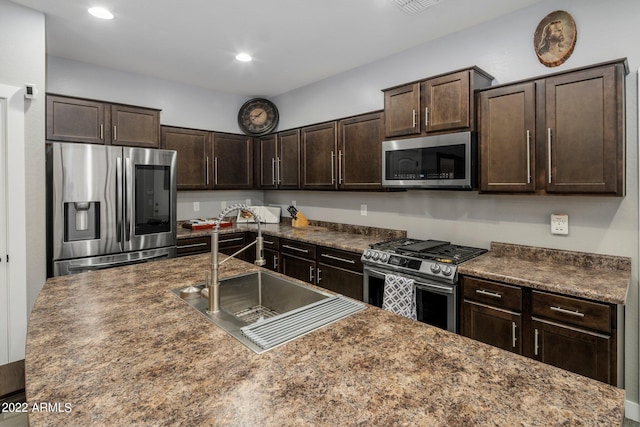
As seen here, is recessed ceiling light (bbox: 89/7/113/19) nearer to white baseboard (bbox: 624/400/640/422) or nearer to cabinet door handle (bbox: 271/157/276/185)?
cabinet door handle (bbox: 271/157/276/185)

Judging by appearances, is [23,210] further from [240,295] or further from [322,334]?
[322,334]

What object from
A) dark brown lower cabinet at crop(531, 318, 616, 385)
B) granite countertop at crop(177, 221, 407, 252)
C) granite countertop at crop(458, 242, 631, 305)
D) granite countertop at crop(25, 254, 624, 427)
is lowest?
dark brown lower cabinet at crop(531, 318, 616, 385)

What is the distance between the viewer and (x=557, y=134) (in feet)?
6.98

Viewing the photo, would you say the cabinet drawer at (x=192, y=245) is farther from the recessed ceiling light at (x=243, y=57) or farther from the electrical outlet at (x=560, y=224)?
the electrical outlet at (x=560, y=224)

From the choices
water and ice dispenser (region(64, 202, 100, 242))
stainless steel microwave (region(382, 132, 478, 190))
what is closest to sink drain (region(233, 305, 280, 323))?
stainless steel microwave (region(382, 132, 478, 190))

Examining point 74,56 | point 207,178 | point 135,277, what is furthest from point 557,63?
point 74,56

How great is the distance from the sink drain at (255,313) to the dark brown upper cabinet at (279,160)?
232 cm

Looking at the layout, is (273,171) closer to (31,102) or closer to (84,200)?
(84,200)

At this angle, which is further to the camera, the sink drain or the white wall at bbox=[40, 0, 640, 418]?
the white wall at bbox=[40, 0, 640, 418]

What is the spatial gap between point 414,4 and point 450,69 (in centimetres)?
75

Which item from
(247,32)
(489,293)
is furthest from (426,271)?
(247,32)

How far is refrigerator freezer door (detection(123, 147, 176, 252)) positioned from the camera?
3215 millimetres

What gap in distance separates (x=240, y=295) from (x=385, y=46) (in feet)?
8.72

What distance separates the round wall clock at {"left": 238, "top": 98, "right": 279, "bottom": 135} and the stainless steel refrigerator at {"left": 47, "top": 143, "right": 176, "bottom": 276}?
156 centimetres
